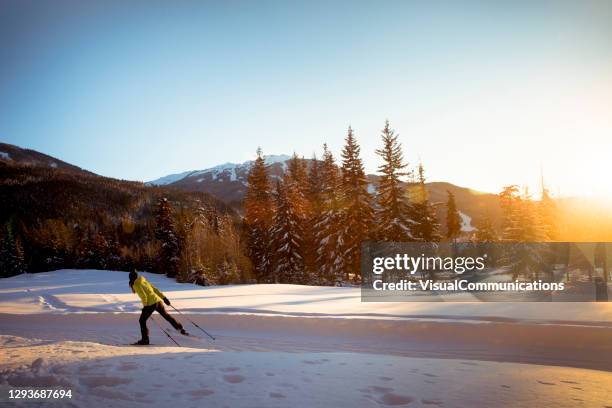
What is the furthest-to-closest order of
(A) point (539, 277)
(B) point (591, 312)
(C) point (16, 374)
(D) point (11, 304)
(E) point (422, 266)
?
(E) point (422, 266) → (A) point (539, 277) → (D) point (11, 304) → (B) point (591, 312) → (C) point (16, 374)

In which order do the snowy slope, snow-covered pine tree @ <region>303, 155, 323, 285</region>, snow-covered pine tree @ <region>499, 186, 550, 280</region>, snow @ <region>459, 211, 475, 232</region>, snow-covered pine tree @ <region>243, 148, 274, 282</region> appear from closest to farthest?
the snowy slope → snow-covered pine tree @ <region>499, 186, 550, 280</region> → snow-covered pine tree @ <region>303, 155, 323, 285</region> → snow-covered pine tree @ <region>243, 148, 274, 282</region> → snow @ <region>459, 211, 475, 232</region>

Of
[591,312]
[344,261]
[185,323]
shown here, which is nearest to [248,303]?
[185,323]

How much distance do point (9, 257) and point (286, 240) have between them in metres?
30.1

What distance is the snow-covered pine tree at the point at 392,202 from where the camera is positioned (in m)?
26.9

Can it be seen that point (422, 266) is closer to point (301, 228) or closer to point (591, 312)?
point (301, 228)

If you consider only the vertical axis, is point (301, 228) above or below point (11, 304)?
above

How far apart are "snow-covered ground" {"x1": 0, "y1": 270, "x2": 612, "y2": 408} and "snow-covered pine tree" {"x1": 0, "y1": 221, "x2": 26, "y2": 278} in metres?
28.7

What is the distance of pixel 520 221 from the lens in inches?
880

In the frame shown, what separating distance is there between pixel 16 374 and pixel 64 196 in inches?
2928

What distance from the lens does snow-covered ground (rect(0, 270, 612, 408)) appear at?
4.42m

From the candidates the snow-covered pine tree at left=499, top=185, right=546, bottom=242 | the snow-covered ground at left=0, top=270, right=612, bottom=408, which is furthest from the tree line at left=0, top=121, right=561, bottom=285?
the snow-covered ground at left=0, top=270, right=612, bottom=408

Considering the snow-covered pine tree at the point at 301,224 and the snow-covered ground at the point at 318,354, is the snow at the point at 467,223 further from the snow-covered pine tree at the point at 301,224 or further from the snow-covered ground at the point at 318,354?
the snow-covered ground at the point at 318,354

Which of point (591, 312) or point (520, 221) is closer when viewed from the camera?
point (591, 312)

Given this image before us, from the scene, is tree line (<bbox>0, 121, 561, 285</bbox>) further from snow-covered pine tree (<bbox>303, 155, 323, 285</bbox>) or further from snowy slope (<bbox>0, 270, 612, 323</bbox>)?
snowy slope (<bbox>0, 270, 612, 323</bbox>)
